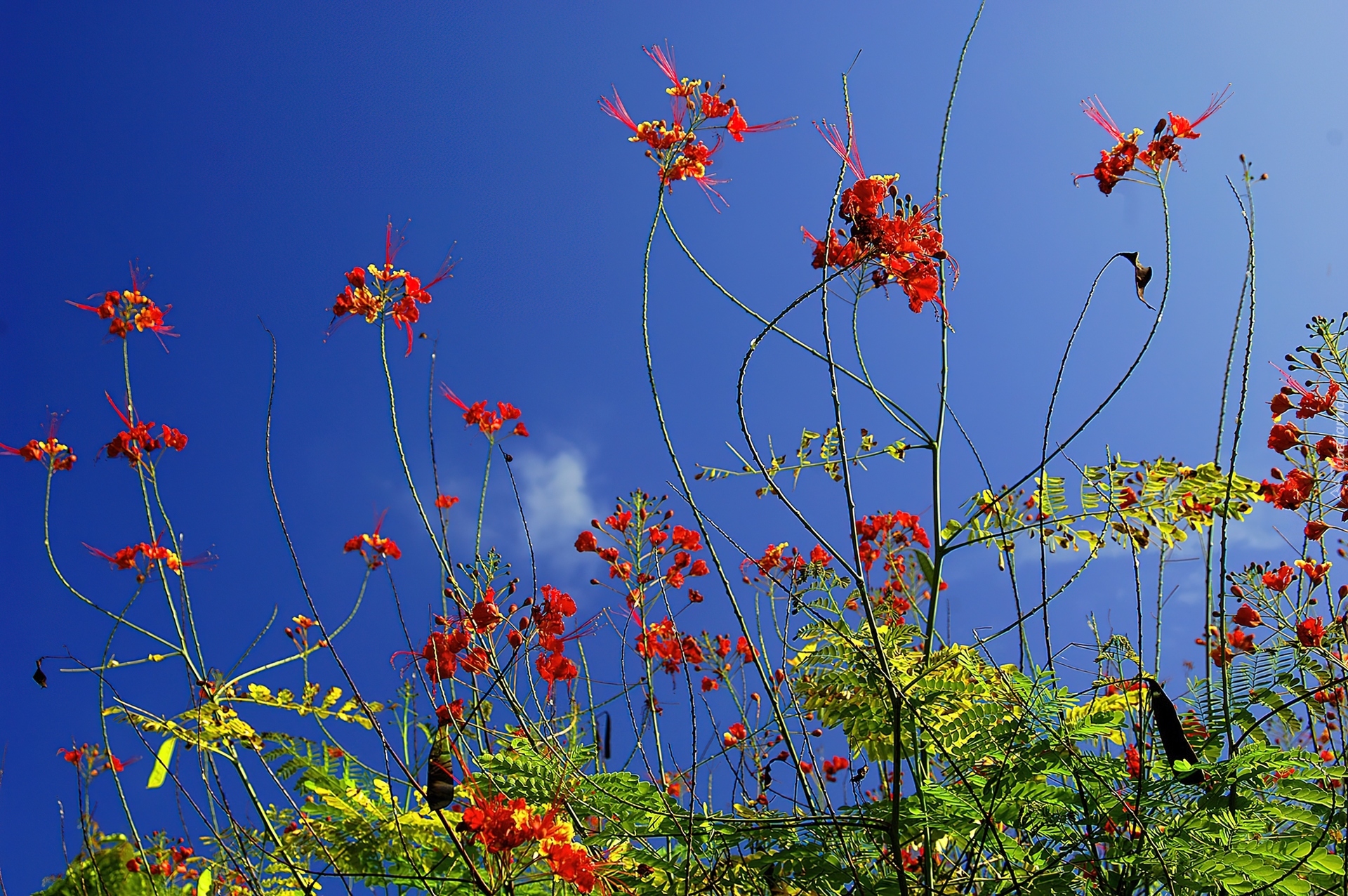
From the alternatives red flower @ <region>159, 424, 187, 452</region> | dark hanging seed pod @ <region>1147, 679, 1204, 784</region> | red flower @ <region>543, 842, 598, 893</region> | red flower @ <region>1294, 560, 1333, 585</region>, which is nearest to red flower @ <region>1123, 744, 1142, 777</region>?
dark hanging seed pod @ <region>1147, 679, 1204, 784</region>

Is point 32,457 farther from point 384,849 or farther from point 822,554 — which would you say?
point 822,554

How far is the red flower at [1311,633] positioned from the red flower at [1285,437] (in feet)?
1.72

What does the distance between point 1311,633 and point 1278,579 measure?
0.91ft

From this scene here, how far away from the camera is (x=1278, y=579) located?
282 cm

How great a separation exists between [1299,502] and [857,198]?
1.65 m

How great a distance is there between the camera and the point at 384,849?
2340mm

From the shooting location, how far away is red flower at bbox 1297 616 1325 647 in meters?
2.56

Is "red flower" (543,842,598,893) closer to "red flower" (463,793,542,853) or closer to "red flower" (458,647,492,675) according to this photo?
"red flower" (463,793,542,853)

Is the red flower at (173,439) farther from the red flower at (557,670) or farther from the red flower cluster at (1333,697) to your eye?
the red flower cluster at (1333,697)

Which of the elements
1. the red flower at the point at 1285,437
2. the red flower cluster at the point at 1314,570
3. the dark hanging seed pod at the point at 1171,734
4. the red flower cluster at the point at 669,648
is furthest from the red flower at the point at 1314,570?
the red flower cluster at the point at 669,648

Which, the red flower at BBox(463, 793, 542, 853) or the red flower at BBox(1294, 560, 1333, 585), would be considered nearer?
the red flower at BBox(463, 793, 542, 853)

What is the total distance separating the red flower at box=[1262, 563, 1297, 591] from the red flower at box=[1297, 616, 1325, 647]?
0.59 ft

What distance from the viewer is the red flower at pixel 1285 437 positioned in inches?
102

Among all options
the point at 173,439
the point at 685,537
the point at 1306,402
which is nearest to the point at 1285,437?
the point at 1306,402
